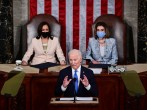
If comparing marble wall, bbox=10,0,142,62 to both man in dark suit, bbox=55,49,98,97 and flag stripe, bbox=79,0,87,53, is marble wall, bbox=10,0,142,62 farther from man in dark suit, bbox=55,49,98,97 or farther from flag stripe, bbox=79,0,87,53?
man in dark suit, bbox=55,49,98,97

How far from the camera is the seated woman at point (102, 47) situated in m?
6.46

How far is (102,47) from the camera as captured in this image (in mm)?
6516

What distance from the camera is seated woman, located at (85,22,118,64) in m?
6.46

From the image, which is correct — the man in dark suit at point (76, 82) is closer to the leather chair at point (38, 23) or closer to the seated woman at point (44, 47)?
the seated woman at point (44, 47)

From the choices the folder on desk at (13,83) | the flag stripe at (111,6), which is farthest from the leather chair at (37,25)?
the folder on desk at (13,83)

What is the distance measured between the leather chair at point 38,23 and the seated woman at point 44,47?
0.29m

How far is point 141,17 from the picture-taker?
7242 mm

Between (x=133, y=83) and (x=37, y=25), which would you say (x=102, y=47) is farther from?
(x=133, y=83)

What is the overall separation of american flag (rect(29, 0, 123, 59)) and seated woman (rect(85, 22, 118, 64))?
0.92 m

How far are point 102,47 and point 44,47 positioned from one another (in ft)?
3.20

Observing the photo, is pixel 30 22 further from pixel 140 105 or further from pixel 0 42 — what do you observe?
pixel 140 105

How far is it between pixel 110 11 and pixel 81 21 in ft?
1.88

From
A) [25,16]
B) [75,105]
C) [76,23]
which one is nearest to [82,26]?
[76,23]

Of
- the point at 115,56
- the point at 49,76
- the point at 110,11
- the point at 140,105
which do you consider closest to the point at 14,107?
the point at 49,76
